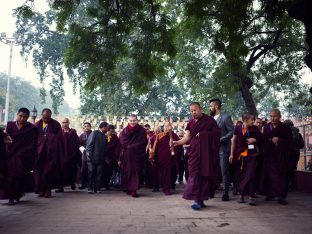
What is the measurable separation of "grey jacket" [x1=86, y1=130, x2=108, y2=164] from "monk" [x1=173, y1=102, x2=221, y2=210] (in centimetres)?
357

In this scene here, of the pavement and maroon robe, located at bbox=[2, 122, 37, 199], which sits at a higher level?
maroon robe, located at bbox=[2, 122, 37, 199]

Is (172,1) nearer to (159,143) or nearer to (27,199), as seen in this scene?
(159,143)

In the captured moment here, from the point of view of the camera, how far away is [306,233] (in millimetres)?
4980

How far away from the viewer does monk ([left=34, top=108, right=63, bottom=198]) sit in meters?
9.16

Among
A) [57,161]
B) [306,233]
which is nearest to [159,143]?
[57,161]

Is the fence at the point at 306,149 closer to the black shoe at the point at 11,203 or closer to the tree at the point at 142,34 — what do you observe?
the tree at the point at 142,34

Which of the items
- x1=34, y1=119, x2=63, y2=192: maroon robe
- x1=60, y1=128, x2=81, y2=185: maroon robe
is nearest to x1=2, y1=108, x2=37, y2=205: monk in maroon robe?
x1=34, y1=119, x2=63, y2=192: maroon robe

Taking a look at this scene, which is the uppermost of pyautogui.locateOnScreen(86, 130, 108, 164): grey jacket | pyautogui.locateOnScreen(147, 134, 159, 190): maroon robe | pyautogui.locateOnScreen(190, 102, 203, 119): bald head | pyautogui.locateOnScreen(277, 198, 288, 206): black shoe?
pyautogui.locateOnScreen(190, 102, 203, 119): bald head

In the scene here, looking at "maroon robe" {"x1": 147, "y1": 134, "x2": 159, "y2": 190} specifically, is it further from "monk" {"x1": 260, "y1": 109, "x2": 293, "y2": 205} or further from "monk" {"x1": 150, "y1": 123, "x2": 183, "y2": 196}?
"monk" {"x1": 260, "y1": 109, "x2": 293, "y2": 205}

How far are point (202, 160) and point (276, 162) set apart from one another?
73.3 inches

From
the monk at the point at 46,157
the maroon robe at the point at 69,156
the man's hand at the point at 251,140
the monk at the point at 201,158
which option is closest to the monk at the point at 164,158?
the maroon robe at the point at 69,156

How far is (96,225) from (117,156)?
20.8 ft

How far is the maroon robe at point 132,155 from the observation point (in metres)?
9.63

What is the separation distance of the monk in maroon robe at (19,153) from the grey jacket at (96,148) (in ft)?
7.06
